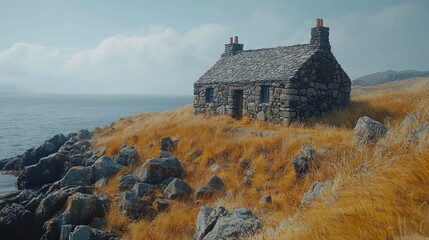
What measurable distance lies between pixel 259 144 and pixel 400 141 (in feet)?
25.5

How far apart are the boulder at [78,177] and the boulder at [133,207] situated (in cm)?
439

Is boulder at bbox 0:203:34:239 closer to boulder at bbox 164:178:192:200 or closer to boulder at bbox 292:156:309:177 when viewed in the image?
boulder at bbox 164:178:192:200

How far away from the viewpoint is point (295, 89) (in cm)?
1844

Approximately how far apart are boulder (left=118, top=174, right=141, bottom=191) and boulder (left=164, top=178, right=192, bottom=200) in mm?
1638

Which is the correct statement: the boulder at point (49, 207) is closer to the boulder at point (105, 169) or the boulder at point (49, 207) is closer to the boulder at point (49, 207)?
the boulder at point (49, 207)

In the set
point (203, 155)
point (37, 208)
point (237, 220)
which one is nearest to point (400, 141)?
point (237, 220)

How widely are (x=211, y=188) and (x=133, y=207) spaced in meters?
2.58

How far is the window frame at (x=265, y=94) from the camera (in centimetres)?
1995

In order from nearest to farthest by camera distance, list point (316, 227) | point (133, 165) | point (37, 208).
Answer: point (316, 227) < point (37, 208) < point (133, 165)

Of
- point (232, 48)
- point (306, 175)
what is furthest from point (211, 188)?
point (232, 48)

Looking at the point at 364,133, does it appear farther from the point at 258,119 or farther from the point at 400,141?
the point at 258,119

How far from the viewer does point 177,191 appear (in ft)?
37.1

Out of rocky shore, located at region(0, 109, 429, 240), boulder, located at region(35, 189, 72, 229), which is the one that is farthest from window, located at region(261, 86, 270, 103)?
boulder, located at region(35, 189, 72, 229)

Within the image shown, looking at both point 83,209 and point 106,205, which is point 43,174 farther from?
point 83,209
